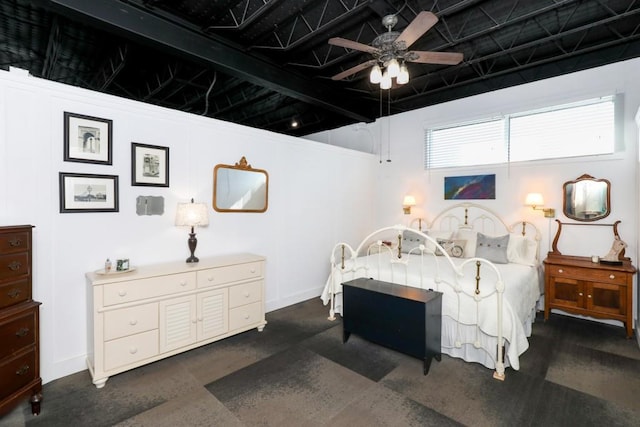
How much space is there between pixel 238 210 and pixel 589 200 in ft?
15.2

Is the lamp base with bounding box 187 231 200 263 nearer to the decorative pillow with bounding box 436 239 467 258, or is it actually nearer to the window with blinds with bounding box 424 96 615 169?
the decorative pillow with bounding box 436 239 467 258

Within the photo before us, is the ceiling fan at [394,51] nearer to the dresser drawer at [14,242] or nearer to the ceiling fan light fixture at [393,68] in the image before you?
the ceiling fan light fixture at [393,68]

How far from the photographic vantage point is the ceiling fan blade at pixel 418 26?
2346 mm

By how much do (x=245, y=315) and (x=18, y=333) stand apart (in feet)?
6.43

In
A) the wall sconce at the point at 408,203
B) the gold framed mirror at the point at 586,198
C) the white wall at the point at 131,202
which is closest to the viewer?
the white wall at the point at 131,202

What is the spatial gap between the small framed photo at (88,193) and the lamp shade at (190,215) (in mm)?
580

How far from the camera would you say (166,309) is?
294 centimetres

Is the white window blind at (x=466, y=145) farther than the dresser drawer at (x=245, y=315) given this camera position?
Yes

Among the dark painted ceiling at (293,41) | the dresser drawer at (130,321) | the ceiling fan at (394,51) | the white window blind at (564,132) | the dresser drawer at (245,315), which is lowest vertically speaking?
the dresser drawer at (245,315)

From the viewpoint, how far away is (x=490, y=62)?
4539mm

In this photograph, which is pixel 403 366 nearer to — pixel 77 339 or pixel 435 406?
pixel 435 406

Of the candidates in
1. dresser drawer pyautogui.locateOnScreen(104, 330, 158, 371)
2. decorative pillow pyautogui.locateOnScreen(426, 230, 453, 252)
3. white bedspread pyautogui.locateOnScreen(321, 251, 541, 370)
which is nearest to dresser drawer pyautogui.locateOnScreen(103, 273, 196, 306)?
dresser drawer pyautogui.locateOnScreen(104, 330, 158, 371)

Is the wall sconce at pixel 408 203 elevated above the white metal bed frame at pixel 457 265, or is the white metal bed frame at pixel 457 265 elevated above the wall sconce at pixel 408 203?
the wall sconce at pixel 408 203

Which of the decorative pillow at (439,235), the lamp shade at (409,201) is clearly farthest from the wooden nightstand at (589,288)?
the lamp shade at (409,201)
